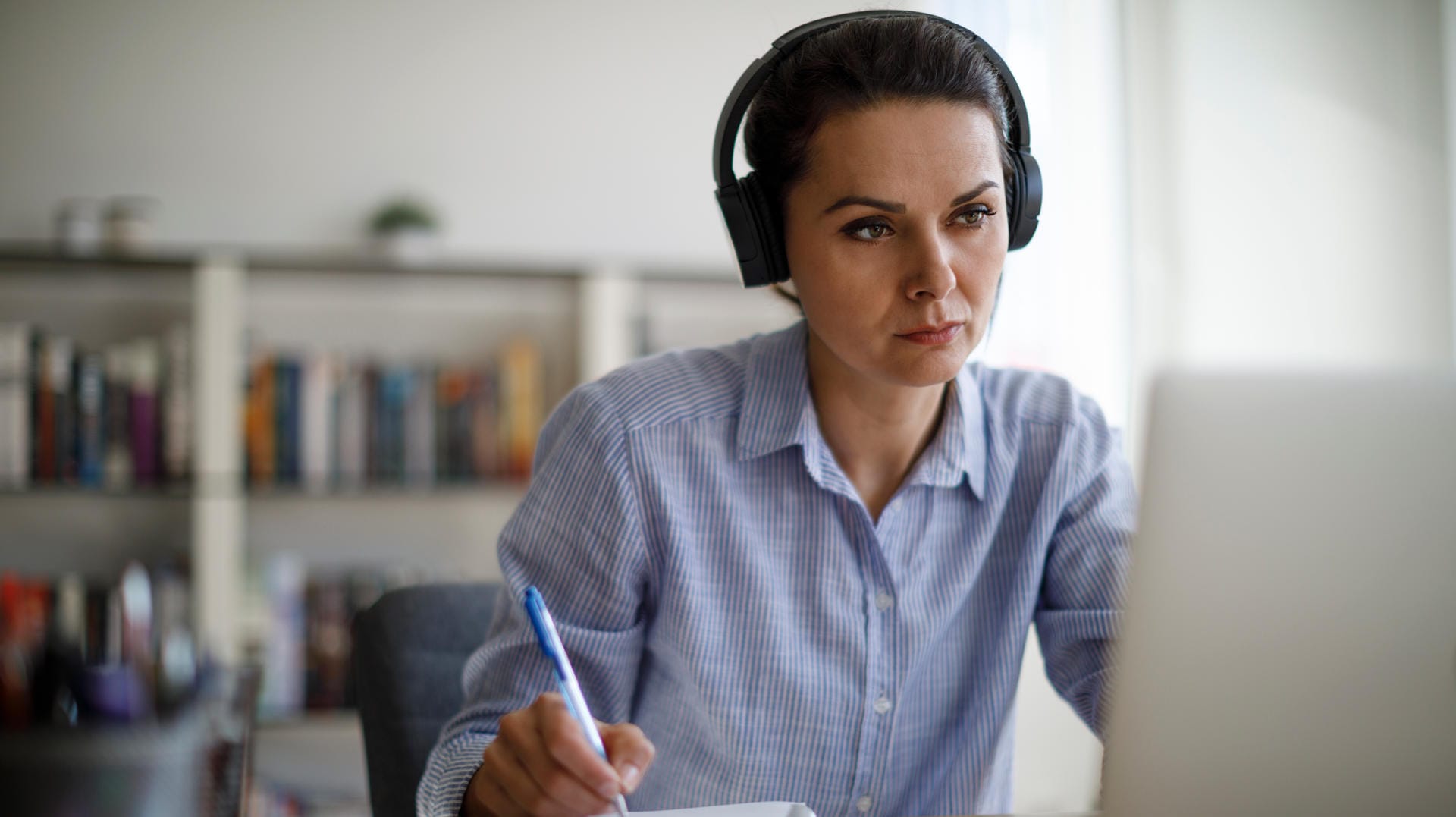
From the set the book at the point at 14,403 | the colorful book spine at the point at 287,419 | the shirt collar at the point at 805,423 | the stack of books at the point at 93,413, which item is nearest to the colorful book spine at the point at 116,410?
the stack of books at the point at 93,413

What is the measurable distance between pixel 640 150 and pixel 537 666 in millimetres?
2147

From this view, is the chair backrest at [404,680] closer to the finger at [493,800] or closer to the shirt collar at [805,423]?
the finger at [493,800]

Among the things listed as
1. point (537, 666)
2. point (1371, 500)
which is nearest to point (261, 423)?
point (537, 666)

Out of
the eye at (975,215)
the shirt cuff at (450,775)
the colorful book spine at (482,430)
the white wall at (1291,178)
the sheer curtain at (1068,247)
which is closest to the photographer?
the shirt cuff at (450,775)

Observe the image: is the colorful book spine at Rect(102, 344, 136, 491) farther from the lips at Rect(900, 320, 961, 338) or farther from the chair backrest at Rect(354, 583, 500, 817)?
the lips at Rect(900, 320, 961, 338)

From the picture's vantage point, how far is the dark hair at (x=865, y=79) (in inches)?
34.2

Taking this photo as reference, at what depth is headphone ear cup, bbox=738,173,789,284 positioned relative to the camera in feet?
3.06

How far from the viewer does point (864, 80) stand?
2.86ft

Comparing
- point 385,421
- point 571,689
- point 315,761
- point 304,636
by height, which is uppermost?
point 385,421

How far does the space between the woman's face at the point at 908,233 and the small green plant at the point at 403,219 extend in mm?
1857

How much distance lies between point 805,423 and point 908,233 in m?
0.19

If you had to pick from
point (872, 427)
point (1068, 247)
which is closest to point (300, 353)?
point (1068, 247)

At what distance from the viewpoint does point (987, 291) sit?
867 millimetres

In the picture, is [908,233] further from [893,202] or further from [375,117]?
[375,117]
